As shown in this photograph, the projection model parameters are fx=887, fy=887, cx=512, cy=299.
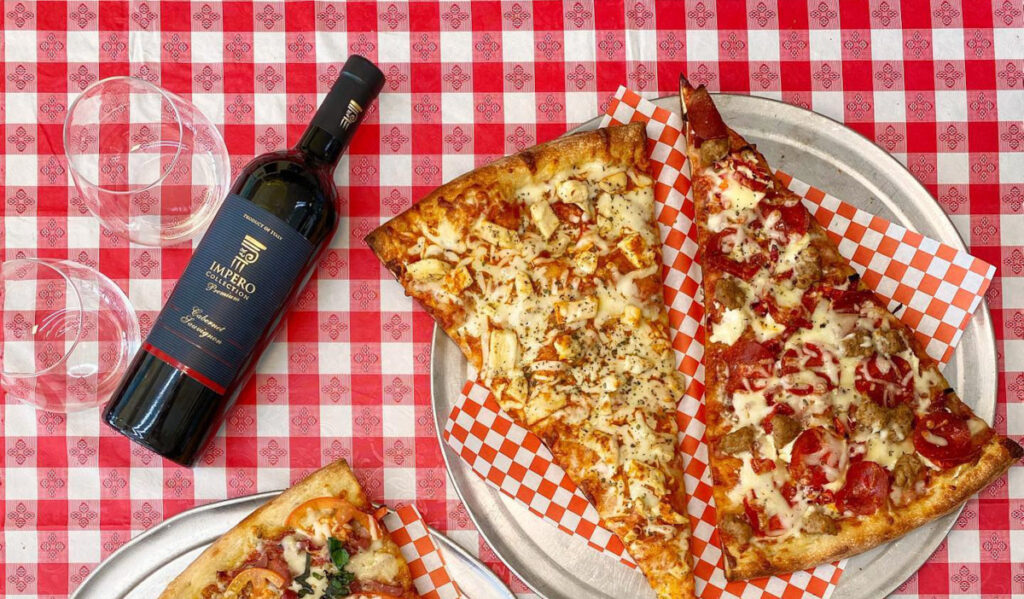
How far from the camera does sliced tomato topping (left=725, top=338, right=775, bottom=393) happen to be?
290 cm

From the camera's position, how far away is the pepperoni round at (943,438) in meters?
2.89

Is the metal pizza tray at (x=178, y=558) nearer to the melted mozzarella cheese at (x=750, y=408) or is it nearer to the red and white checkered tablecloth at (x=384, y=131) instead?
the red and white checkered tablecloth at (x=384, y=131)

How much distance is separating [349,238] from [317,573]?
116 centimetres

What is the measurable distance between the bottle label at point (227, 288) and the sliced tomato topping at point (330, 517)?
1.71ft

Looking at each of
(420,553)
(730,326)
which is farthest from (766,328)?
(420,553)

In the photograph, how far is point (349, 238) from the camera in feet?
10.5

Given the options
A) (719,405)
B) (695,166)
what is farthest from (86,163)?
(719,405)

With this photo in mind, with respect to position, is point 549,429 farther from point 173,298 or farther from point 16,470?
point 16,470

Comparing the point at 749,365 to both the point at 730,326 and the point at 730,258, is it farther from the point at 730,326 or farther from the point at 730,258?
the point at 730,258

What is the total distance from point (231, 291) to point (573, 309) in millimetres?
1092

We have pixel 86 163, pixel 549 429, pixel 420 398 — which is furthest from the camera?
pixel 420 398

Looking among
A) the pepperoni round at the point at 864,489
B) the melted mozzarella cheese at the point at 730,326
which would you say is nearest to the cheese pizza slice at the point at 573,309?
the melted mozzarella cheese at the point at 730,326

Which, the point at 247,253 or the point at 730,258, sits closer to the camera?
the point at 247,253

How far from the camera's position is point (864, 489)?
2.88 m
